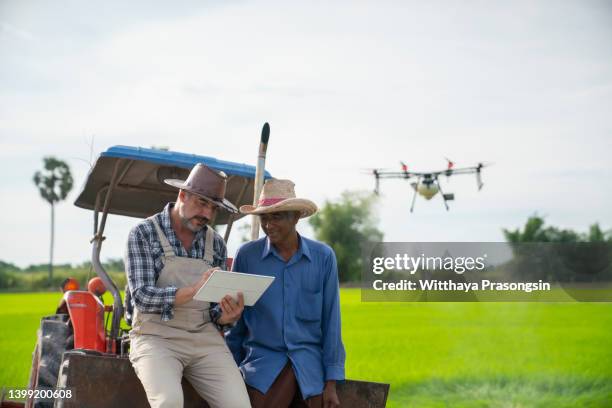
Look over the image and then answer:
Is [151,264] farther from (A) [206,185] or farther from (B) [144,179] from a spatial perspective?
(B) [144,179]

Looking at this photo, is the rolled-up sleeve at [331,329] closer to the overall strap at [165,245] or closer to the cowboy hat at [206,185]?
the cowboy hat at [206,185]

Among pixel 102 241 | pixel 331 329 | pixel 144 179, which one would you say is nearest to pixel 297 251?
pixel 331 329

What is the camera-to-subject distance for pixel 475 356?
19406mm

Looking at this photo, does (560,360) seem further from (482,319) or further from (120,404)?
(120,404)

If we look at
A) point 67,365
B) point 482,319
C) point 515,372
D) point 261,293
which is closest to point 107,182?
point 67,365

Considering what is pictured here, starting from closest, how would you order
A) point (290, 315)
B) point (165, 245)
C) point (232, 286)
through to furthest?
point (232, 286), point (165, 245), point (290, 315)

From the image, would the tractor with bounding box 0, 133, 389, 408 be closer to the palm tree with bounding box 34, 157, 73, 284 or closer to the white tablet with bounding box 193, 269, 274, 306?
the white tablet with bounding box 193, 269, 274, 306

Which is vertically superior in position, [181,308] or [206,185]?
[206,185]

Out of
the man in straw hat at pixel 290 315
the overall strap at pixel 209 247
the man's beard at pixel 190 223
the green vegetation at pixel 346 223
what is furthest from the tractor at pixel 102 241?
the green vegetation at pixel 346 223

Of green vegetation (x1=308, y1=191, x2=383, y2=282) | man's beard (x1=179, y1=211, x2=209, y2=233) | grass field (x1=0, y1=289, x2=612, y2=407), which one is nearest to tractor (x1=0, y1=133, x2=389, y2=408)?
man's beard (x1=179, y1=211, x2=209, y2=233)

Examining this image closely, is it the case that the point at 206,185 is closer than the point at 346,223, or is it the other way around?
the point at 206,185

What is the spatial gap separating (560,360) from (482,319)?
906 centimetres

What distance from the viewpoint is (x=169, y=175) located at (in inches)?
233

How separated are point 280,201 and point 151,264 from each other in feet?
2.29
